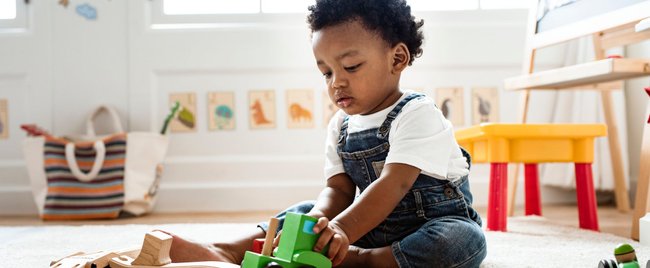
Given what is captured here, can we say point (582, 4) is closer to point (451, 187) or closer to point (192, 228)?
point (451, 187)

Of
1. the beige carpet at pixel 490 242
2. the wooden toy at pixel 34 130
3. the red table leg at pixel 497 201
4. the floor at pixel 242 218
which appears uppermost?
the wooden toy at pixel 34 130

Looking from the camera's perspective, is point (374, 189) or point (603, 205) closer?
point (374, 189)

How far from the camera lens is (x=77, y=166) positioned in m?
1.94

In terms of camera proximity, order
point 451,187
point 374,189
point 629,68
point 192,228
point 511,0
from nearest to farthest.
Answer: point 374,189, point 451,187, point 629,68, point 192,228, point 511,0

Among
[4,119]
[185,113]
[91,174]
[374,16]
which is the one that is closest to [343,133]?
[374,16]

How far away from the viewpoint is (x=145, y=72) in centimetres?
219

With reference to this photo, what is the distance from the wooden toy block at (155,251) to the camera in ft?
2.52

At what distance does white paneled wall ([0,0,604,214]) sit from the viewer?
2.19m

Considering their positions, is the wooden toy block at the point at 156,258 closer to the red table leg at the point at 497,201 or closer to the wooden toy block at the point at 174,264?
the wooden toy block at the point at 174,264

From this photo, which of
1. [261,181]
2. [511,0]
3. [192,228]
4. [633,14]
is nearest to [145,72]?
[261,181]

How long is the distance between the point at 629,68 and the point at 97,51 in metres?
1.61

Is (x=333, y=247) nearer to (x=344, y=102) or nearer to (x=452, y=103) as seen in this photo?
(x=344, y=102)

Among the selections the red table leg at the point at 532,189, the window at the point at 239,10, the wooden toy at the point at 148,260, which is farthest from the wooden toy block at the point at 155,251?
the window at the point at 239,10

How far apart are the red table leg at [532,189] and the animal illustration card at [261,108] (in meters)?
0.85
